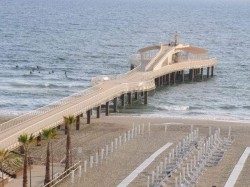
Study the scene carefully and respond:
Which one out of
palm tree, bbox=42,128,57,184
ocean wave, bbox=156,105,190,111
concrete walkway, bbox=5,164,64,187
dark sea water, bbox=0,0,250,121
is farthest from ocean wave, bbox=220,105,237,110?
palm tree, bbox=42,128,57,184

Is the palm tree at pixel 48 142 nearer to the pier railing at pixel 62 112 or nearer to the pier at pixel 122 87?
the pier railing at pixel 62 112

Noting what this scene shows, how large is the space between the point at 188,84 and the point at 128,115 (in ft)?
74.8

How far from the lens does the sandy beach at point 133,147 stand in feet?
150

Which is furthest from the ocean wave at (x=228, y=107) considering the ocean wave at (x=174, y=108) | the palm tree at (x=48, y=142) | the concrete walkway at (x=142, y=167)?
the palm tree at (x=48, y=142)

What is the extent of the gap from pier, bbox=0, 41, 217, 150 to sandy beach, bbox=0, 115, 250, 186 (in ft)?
5.25

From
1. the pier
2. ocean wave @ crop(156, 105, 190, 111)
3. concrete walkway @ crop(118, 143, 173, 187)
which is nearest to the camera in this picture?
concrete walkway @ crop(118, 143, 173, 187)

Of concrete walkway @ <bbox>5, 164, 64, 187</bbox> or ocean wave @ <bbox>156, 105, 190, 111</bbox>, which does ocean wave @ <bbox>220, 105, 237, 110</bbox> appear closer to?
ocean wave @ <bbox>156, 105, 190, 111</bbox>

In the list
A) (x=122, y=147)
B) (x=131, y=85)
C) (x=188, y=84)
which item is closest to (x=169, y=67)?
(x=188, y=84)

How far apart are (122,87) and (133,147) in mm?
17566

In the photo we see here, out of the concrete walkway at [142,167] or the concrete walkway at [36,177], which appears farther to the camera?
the concrete walkway at [142,167]

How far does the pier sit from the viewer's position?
172 ft

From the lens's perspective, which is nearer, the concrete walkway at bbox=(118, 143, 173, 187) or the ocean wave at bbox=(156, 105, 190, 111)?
the concrete walkway at bbox=(118, 143, 173, 187)

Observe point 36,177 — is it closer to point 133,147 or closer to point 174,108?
point 133,147

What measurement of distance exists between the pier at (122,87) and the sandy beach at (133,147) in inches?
63.0
